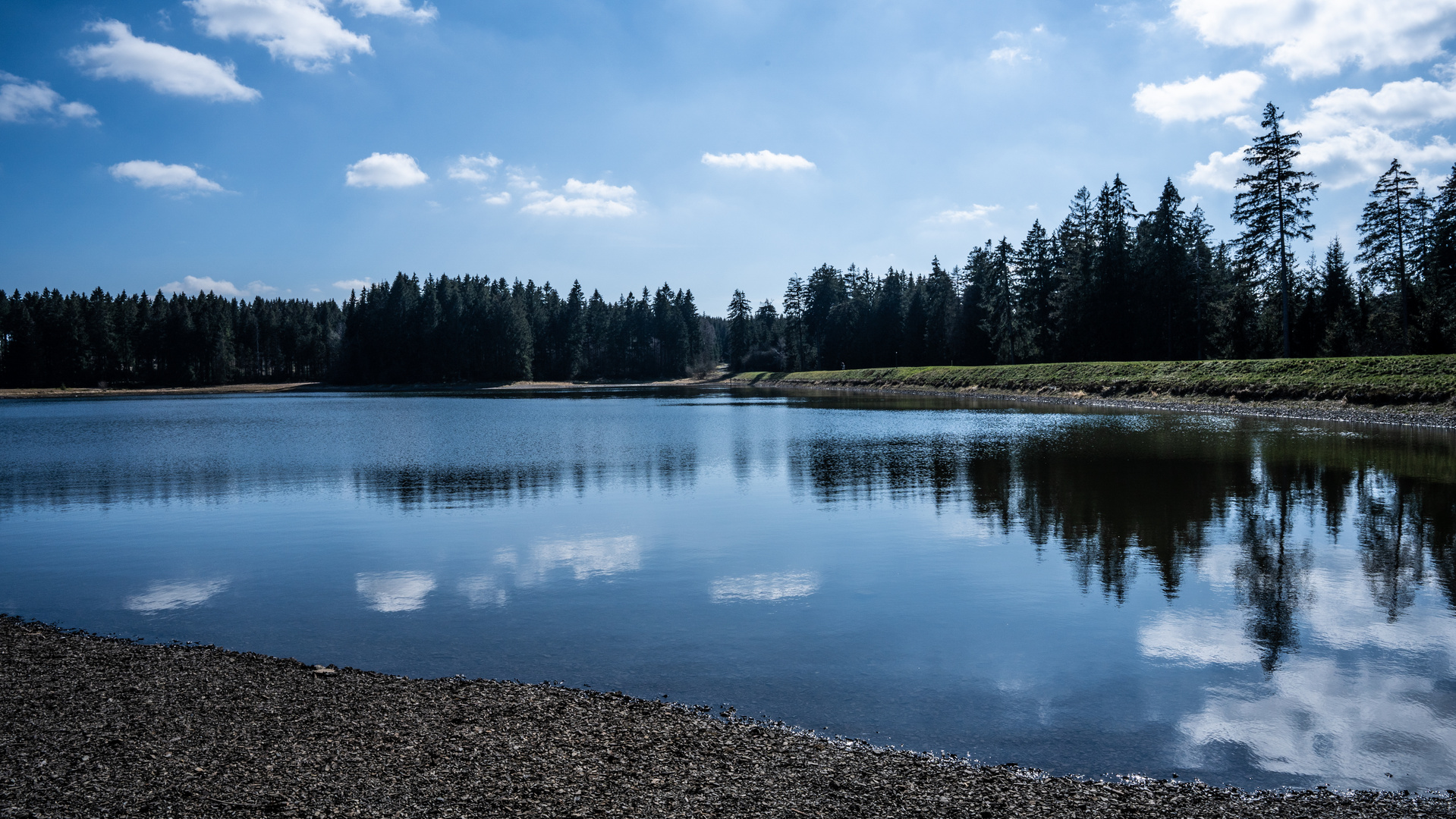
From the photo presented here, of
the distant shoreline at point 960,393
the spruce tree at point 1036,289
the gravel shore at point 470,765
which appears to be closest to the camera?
the gravel shore at point 470,765

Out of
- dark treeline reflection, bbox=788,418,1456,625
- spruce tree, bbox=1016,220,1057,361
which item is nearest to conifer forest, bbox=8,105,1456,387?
spruce tree, bbox=1016,220,1057,361

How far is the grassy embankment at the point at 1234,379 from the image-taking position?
3478 cm

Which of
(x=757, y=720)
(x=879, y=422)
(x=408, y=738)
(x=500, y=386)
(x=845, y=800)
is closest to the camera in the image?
(x=845, y=800)

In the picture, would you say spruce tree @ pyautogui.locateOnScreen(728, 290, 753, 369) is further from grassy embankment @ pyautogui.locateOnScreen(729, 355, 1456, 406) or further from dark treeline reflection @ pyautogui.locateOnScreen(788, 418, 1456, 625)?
dark treeline reflection @ pyautogui.locateOnScreen(788, 418, 1456, 625)

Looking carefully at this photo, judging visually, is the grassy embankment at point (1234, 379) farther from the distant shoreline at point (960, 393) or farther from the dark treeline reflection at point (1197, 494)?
the dark treeline reflection at point (1197, 494)

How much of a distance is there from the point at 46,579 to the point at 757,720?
11878mm

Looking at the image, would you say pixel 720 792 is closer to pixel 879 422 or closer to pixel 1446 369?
pixel 879 422

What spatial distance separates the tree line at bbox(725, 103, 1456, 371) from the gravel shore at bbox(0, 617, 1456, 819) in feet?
183

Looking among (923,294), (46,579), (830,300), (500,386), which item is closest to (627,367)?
(500,386)

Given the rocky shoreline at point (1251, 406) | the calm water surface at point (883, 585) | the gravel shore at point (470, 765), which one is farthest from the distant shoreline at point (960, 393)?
the gravel shore at point (470, 765)

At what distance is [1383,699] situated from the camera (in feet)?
23.3

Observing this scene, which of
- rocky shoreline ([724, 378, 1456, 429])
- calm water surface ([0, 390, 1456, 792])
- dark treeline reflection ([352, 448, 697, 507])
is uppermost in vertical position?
rocky shoreline ([724, 378, 1456, 429])

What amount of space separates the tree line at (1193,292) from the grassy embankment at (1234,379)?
7.18 metres

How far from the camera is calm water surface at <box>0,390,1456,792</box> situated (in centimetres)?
697
